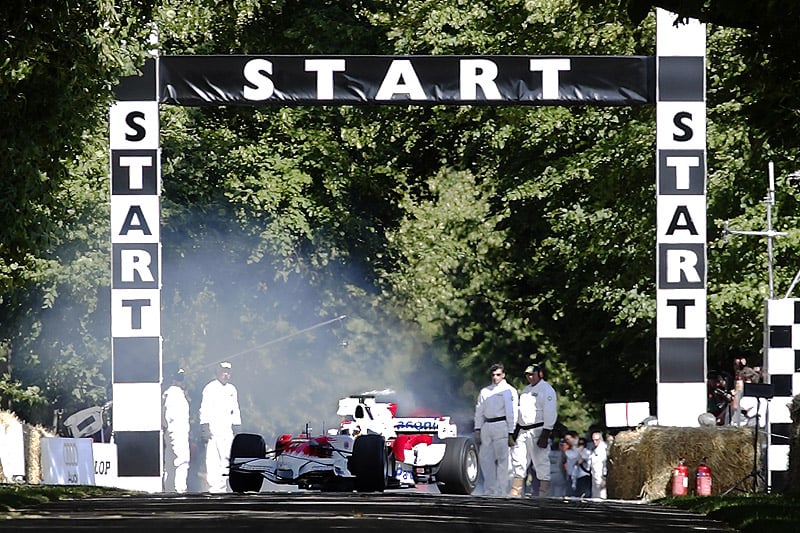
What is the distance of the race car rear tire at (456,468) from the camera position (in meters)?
22.0

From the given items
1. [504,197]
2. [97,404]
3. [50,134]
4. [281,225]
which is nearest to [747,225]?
[504,197]

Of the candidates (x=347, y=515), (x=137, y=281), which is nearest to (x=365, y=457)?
(x=137, y=281)

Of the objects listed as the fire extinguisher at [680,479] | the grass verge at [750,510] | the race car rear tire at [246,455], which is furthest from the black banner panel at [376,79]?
the grass verge at [750,510]

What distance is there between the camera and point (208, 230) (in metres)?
34.2

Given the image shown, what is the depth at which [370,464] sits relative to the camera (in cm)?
1936

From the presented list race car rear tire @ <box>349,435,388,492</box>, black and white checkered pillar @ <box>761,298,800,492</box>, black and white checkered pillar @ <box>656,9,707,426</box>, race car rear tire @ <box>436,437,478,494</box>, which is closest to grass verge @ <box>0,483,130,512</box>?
race car rear tire @ <box>349,435,388,492</box>

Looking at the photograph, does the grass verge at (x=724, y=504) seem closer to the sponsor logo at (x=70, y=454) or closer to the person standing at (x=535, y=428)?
the sponsor logo at (x=70, y=454)

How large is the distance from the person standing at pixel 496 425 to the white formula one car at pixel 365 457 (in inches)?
18.6

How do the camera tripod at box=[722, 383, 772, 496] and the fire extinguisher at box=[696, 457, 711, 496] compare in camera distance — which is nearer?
the fire extinguisher at box=[696, 457, 711, 496]

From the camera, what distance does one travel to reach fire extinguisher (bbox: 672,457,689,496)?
20.5 meters

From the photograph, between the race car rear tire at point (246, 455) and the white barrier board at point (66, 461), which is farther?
the white barrier board at point (66, 461)

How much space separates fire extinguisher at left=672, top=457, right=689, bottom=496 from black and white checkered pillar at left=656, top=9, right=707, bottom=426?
0.89 meters

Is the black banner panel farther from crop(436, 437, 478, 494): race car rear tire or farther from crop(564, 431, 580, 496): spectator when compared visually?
crop(564, 431, 580, 496): spectator

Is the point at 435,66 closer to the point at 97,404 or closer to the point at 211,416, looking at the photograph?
the point at 211,416
